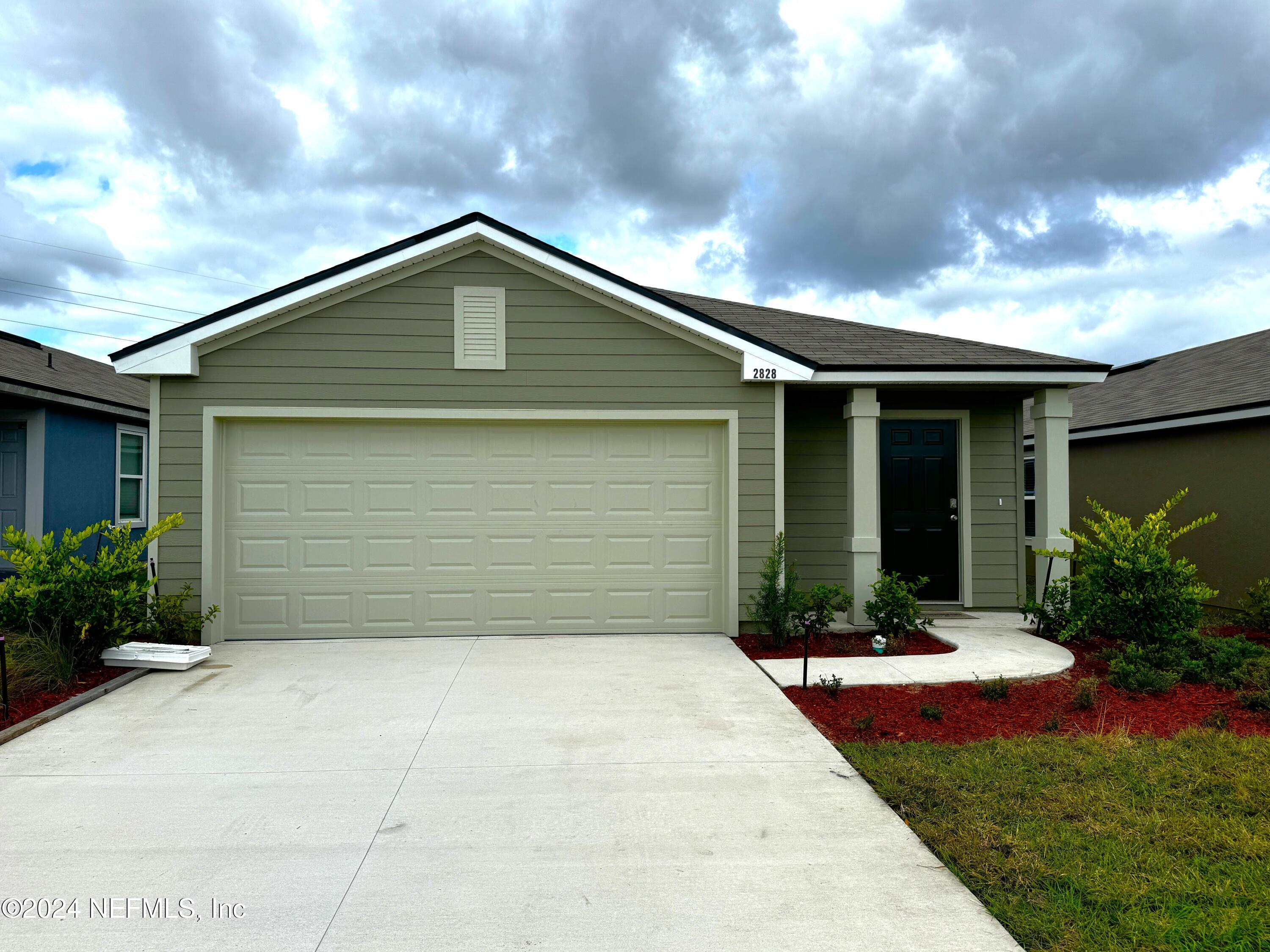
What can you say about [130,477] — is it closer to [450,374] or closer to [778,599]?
[450,374]

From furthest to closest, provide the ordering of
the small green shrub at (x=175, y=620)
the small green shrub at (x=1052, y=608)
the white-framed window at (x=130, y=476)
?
1. the white-framed window at (x=130, y=476)
2. the small green shrub at (x=1052, y=608)
3. the small green shrub at (x=175, y=620)

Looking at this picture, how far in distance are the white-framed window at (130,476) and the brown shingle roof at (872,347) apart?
877cm

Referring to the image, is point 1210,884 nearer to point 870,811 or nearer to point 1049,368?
point 870,811

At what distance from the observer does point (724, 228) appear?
57.5 ft

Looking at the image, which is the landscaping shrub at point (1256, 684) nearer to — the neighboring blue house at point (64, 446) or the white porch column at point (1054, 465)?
the white porch column at point (1054, 465)

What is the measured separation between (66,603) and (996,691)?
7241 mm

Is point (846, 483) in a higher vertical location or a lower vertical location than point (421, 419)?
lower

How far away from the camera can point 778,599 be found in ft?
23.2

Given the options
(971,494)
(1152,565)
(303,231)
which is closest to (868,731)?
(1152,565)

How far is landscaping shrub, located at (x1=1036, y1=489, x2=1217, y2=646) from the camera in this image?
243 inches

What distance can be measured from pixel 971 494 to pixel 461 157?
42.4 ft

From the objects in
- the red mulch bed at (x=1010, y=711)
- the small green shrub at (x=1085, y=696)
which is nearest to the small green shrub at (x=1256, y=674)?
the red mulch bed at (x=1010, y=711)

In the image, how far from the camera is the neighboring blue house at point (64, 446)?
9.66m

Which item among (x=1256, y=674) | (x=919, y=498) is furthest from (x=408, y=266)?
(x=1256, y=674)
